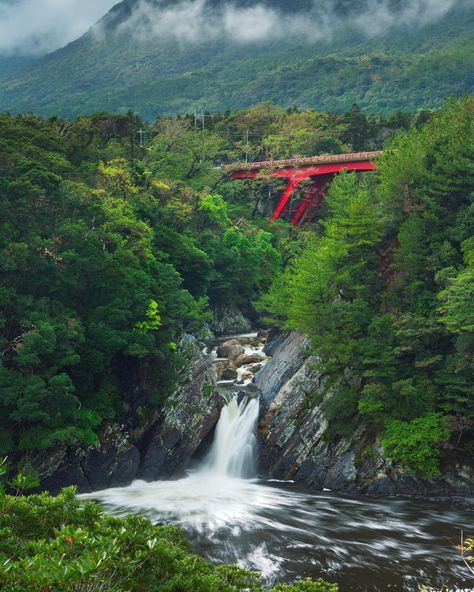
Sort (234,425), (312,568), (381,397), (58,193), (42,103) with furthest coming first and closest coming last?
(42,103) → (234,425) → (58,193) → (381,397) → (312,568)

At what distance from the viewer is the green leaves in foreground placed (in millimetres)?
6496

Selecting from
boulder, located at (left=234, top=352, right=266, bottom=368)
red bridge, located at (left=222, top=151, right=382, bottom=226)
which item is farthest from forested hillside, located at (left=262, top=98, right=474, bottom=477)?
red bridge, located at (left=222, top=151, right=382, bottom=226)

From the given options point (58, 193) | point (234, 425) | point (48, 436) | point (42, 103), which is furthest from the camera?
point (42, 103)

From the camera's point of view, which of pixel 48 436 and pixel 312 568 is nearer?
pixel 312 568

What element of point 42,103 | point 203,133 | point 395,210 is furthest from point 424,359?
point 42,103

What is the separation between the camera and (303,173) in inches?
2210

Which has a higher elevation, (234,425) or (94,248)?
(94,248)

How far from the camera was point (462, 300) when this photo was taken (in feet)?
76.6

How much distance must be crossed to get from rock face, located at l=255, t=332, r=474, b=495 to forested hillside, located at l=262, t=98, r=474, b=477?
0.57m

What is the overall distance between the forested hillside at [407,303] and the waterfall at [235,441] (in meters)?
3.86

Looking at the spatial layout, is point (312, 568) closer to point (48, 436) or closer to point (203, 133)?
point (48, 436)

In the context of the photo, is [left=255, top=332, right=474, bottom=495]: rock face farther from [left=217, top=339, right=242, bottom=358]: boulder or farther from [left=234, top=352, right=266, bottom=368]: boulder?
[left=217, top=339, right=242, bottom=358]: boulder

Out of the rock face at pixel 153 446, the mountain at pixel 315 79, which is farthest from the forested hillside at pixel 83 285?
the mountain at pixel 315 79

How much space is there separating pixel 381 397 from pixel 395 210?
992cm
